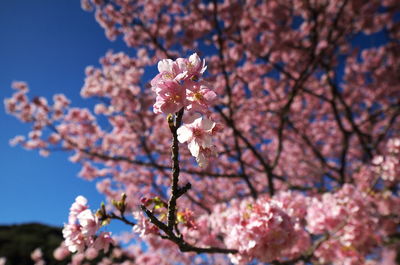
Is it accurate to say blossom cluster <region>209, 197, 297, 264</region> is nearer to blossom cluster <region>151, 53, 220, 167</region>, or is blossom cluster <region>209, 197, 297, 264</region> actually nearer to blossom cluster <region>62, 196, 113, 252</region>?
blossom cluster <region>62, 196, 113, 252</region>

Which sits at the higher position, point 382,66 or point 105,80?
point 382,66

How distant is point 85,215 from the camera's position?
70.8 inches

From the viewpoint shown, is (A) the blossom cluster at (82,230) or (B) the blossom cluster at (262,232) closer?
(A) the blossom cluster at (82,230)

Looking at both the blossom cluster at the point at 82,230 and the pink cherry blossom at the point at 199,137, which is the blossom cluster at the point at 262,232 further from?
the pink cherry blossom at the point at 199,137

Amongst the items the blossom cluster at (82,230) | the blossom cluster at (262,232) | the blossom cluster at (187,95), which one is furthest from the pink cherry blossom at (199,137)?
the blossom cluster at (262,232)

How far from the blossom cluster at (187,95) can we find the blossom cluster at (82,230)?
0.99 m

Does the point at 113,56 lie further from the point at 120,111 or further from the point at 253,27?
the point at 253,27

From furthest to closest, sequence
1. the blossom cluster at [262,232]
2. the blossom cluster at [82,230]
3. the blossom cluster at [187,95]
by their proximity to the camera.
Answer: the blossom cluster at [262,232] → the blossom cluster at [82,230] → the blossom cluster at [187,95]

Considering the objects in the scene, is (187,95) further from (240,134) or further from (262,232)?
(240,134)

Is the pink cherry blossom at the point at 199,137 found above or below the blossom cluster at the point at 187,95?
below

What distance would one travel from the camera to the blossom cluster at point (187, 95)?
119cm

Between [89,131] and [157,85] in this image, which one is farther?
[89,131]

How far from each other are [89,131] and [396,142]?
9.90m

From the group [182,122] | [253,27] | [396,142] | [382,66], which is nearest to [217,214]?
[396,142]
